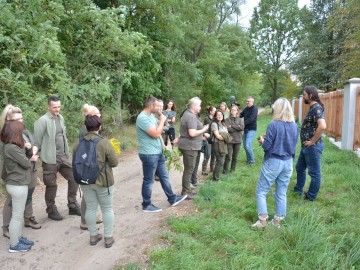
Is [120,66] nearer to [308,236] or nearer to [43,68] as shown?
[43,68]

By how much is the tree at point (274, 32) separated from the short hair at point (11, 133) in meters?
39.0

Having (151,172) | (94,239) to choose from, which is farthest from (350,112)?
(94,239)

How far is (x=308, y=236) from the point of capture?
3.54m

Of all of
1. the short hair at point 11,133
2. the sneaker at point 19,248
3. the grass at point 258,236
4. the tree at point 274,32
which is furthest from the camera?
the tree at point 274,32

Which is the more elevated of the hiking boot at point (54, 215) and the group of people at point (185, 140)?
the group of people at point (185, 140)

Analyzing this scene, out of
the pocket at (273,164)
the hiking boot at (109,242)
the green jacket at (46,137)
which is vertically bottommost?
the hiking boot at (109,242)

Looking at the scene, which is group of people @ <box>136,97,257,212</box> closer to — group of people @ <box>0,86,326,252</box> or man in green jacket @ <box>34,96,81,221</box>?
group of people @ <box>0,86,326,252</box>

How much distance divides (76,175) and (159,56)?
11863 millimetres

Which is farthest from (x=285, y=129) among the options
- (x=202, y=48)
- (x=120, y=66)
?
(x=202, y=48)

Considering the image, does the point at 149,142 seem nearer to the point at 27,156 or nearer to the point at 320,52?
the point at 27,156

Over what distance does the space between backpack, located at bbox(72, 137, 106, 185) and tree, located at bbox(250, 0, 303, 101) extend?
38.8 m

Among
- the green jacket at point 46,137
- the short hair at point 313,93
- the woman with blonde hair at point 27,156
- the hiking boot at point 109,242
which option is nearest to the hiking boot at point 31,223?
the woman with blonde hair at point 27,156

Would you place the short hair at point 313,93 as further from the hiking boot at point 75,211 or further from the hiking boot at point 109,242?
the hiking boot at point 75,211

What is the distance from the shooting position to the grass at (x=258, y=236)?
10.7ft
